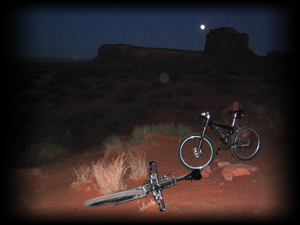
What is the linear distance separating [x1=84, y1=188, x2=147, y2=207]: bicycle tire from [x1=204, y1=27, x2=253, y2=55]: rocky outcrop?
65.4 metres

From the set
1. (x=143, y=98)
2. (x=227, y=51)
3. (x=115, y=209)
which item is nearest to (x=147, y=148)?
(x=115, y=209)

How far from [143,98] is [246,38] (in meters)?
60.0

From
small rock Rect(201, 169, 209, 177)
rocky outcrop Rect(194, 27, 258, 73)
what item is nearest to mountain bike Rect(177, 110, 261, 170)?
small rock Rect(201, 169, 209, 177)

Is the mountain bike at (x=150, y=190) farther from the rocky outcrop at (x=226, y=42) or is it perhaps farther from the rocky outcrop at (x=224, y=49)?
the rocky outcrop at (x=226, y=42)

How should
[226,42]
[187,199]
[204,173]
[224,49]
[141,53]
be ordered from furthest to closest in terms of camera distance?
[141,53] → [226,42] → [224,49] → [204,173] → [187,199]

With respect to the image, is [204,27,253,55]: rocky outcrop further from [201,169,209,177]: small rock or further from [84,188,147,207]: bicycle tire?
[84,188,147,207]: bicycle tire

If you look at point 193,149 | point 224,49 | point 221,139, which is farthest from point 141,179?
point 224,49

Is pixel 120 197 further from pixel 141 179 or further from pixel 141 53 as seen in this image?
pixel 141 53

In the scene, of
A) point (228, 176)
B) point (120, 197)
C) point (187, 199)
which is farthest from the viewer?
point (228, 176)

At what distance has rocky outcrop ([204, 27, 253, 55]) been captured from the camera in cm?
6388

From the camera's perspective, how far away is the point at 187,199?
3.68m

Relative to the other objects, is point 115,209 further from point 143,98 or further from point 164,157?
point 143,98

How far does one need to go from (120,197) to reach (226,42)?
69.3 meters

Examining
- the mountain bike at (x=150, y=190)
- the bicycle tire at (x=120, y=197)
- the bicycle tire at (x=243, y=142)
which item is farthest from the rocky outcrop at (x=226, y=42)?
the bicycle tire at (x=120, y=197)
